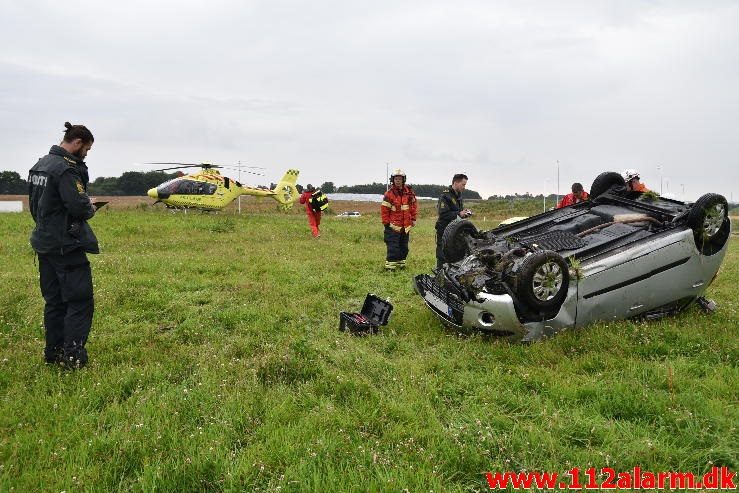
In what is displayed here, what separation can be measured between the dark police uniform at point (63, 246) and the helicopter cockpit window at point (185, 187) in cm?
2046

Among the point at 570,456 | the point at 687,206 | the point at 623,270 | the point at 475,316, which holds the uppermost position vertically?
the point at 687,206

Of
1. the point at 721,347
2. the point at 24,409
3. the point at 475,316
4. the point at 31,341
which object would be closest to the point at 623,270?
the point at 721,347

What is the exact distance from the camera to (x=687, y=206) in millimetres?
5785

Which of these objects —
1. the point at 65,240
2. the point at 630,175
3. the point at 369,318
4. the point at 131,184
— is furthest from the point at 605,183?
the point at 131,184

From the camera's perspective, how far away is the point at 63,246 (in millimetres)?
4016

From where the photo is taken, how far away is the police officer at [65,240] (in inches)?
157

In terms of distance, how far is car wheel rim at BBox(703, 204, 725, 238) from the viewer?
5055 mm

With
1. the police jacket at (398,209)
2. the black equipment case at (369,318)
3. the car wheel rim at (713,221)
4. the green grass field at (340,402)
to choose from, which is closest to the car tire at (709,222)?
the car wheel rim at (713,221)

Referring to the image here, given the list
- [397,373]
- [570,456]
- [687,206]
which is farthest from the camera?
[687,206]

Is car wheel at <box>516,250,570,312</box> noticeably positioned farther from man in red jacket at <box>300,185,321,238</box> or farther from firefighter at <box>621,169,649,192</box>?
man in red jacket at <box>300,185,321,238</box>

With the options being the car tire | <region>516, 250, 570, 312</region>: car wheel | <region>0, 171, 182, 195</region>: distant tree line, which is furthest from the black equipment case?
<region>0, 171, 182, 195</region>: distant tree line

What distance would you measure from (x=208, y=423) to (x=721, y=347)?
4325 millimetres

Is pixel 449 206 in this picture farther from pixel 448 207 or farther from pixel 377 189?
pixel 377 189

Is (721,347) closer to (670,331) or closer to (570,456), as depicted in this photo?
(670,331)
